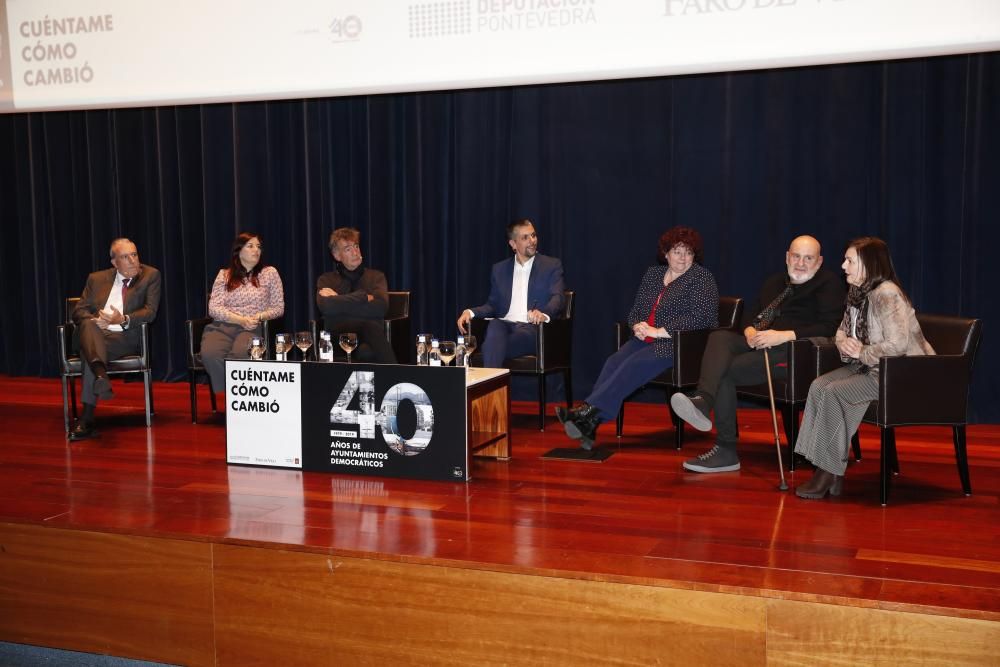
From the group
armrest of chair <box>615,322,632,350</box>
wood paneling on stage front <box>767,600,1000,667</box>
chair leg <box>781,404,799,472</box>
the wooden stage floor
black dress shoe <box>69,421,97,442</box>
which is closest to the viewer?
wood paneling on stage front <box>767,600,1000,667</box>

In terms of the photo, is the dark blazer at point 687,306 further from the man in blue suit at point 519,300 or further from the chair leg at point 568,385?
the chair leg at point 568,385

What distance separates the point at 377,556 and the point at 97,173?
5.61 meters

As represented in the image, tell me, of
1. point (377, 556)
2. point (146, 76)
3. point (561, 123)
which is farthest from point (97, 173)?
point (377, 556)

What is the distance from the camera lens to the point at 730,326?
16.7 ft

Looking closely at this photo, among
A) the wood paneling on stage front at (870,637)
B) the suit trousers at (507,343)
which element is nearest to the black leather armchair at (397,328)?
the suit trousers at (507,343)

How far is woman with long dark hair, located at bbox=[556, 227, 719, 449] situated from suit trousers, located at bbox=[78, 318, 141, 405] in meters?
2.54

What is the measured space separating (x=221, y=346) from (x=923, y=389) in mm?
3629

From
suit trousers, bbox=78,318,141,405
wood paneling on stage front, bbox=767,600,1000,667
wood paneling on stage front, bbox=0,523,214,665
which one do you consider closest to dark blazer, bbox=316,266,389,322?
suit trousers, bbox=78,318,141,405

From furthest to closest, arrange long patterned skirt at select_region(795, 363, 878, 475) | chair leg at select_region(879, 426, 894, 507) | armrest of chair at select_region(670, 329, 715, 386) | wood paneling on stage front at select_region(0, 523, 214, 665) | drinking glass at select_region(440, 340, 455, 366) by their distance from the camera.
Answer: armrest of chair at select_region(670, 329, 715, 386) → drinking glass at select_region(440, 340, 455, 366) → long patterned skirt at select_region(795, 363, 878, 475) → chair leg at select_region(879, 426, 894, 507) → wood paneling on stage front at select_region(0, 523, 214, 665)

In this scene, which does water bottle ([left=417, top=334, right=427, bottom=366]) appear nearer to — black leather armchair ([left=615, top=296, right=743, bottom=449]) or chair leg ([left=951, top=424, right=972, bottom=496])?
black leather armchair ([left=615, top=296, right=743, bottom=449])

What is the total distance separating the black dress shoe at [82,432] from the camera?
518 centimetres

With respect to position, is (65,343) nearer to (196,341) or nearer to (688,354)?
(196,341)

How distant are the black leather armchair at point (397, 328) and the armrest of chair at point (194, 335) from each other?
0.62 metres

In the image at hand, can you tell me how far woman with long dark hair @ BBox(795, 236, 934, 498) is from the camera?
3.79 m
